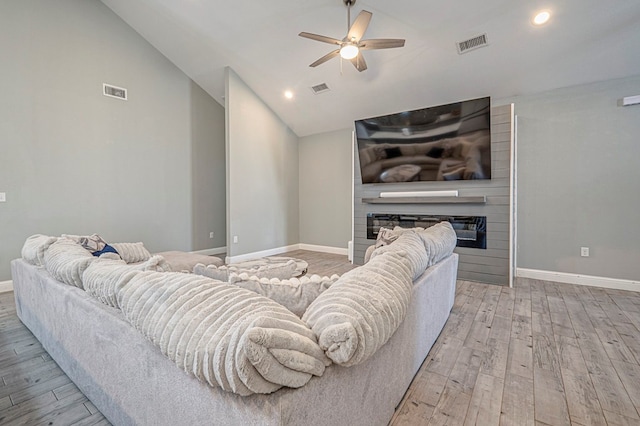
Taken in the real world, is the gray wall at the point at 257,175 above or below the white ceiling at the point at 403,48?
below

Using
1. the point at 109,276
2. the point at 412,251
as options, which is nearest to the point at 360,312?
the point at 412,251

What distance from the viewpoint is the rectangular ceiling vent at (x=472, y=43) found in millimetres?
3398

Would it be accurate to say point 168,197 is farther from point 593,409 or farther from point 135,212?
point 593,409

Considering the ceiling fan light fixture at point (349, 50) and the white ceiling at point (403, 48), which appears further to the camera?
the white ceiling at point (403, 48)

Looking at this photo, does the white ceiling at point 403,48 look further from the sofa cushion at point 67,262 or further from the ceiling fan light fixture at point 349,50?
the sofa cushion at point 67,262

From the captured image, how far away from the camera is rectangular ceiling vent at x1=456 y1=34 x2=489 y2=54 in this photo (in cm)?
340

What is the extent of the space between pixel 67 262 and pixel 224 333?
1.33m

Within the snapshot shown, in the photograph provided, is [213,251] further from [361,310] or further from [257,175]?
[361,310]

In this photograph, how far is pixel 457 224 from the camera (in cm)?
417

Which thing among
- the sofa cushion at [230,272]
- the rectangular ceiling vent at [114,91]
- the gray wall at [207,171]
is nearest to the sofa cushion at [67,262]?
the sofa cushion at [230,272]

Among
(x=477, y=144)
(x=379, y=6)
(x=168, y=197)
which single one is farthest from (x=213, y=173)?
(x=477, y=144)

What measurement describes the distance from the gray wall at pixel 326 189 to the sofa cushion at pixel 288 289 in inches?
180

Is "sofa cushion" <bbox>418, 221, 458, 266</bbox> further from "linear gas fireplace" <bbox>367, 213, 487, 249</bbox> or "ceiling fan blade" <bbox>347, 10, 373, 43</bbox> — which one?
"ceiling fan blade" <bbox>347, 10, 373, 43</bbox>

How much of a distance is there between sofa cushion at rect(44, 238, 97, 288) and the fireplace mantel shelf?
385 centimetres
